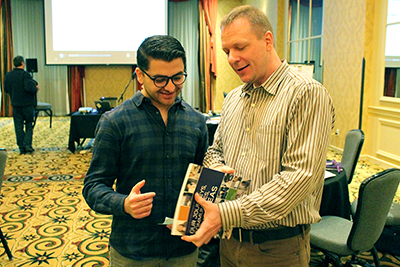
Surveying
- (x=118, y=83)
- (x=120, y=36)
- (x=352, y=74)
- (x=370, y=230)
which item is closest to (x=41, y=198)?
(x=370, y=230)

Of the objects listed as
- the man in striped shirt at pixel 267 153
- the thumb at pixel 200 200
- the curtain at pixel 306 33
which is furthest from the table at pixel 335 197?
the curtain at pixel 306 33

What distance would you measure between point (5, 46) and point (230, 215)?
34.4ft

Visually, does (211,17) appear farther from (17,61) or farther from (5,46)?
(5,46)

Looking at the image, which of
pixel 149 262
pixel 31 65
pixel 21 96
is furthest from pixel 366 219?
pixel 31 65

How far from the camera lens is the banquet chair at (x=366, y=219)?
171 centimetres

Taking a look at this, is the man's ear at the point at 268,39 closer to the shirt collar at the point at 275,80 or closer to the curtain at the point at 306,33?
the shirt collar at the point at 275,80

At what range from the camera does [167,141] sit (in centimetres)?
124

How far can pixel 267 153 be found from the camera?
117 centimetres

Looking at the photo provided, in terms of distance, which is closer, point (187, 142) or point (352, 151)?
point (187, 142)

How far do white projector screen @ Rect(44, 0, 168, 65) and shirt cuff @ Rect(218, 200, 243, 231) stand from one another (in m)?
7.83

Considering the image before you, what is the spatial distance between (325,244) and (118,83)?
8.80 metres

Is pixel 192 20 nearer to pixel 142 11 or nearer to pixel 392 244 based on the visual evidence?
pixel 142 11

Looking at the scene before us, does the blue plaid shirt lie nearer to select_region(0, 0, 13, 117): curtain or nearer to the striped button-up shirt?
the striped button-up shirt

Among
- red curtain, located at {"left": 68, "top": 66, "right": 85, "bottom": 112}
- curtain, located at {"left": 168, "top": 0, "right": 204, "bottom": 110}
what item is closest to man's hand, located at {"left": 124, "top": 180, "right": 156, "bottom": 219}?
curtain, located at {"left": 168, "top": 0, "right": 204, "bottom": 110}
